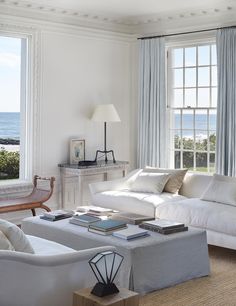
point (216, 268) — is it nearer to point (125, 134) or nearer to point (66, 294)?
point (66, 294)

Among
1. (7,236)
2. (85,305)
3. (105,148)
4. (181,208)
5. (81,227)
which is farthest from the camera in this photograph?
(105,148)

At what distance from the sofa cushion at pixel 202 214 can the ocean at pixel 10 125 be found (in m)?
2.44

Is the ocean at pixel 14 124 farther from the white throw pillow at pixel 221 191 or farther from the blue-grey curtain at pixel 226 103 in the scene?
the white throw pillow at pixel 221 191

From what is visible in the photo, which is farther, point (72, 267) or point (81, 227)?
point (81, 227)

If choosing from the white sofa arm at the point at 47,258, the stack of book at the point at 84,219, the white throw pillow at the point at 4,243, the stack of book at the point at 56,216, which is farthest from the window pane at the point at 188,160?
the white throw pillow at the point at 4,243

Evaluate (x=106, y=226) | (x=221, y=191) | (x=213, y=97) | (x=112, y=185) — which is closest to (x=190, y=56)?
(x=213, y=97)

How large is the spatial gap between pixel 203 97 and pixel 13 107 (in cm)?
266

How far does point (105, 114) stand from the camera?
7215 millimetres

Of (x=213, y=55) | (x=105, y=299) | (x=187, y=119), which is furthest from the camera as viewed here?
(x=187, y=119)

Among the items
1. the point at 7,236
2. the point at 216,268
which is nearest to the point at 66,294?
the point at 7,236

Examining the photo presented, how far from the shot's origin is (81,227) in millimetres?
4816

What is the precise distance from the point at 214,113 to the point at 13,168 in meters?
2.93

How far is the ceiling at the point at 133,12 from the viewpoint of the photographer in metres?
6.57

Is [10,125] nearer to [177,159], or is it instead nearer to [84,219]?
[177,159]
